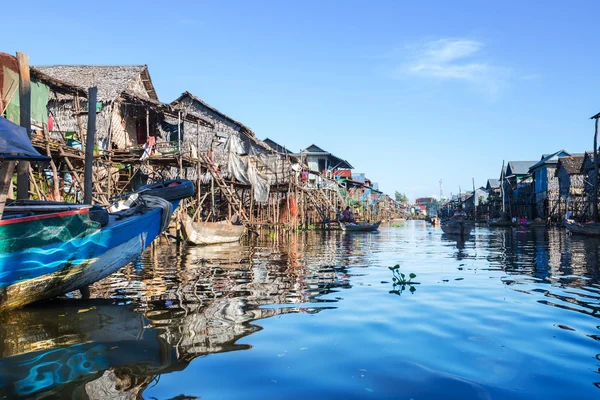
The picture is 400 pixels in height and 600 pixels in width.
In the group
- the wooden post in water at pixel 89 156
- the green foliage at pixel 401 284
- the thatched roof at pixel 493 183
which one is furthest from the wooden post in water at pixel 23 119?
the thatched roof at pixel 493 183

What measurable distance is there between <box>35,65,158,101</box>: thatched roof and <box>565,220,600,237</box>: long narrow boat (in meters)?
22.0

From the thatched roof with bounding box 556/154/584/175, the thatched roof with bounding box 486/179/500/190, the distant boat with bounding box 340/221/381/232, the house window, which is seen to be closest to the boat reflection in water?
the distant boat with bounding box 340/221/381/232

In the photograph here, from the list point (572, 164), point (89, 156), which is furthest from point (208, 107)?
point (572, 164)

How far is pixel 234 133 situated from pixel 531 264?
18815 millimetres

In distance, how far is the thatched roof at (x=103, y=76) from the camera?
1997 cm

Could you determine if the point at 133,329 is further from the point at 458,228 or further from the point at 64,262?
the point at 458,228

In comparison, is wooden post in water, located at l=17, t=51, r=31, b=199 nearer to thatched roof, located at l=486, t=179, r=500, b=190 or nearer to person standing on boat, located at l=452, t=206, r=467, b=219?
person standing on boat, located at l=452, t=206, r=467, b=219

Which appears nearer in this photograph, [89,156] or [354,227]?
[89,156]

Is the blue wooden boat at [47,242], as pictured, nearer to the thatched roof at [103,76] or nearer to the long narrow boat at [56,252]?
the long narrow boat at [56,252]

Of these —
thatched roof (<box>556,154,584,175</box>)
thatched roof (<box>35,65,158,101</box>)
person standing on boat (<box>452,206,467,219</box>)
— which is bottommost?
person standing on boat (<box>452,206,467,219</box>)

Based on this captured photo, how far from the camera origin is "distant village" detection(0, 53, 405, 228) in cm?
1441

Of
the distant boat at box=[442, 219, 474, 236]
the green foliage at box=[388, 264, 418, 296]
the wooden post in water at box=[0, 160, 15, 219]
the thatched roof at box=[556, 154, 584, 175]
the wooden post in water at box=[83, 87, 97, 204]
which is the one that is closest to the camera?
the wooden post in water at box=[0, 160, 15, 219]

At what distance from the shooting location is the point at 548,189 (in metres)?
38.3

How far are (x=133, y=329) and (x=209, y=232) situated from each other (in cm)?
1186
